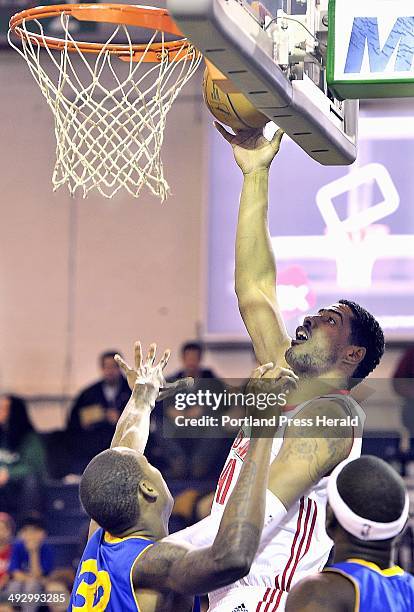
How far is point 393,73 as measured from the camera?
12.0 feet

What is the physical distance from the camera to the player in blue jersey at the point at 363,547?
2883 millimetres

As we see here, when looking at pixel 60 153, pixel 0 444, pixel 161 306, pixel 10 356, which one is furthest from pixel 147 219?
pixel 60 153

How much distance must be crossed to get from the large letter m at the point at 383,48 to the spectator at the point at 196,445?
4060mm

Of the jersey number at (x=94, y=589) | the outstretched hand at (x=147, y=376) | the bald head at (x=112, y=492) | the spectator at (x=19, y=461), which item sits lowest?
the spectator at (x=19, y=461)

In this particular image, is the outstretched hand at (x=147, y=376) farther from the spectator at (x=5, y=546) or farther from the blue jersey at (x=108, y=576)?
the spectator at (x=5, y=546)

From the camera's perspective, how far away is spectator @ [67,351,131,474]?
8.25 m

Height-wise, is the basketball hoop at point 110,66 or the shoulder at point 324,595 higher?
the basketball hoop at point 110,66

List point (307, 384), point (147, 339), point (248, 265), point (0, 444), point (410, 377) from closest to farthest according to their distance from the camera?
point (307, 384) → point (248, 265) → point (410, 377) → point (0, 444) → point (147, 339)

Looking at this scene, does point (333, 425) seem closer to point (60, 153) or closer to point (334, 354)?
point (334, 354)

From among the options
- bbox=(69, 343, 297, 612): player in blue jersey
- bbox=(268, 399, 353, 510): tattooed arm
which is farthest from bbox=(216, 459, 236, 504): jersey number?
bbox=(69, 343, 297, 612): player in blue jersey

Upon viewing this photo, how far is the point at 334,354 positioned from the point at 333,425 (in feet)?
1.24

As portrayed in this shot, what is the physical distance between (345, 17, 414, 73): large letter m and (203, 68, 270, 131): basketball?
49cm

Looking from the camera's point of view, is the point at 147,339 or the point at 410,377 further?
the point at 147,339

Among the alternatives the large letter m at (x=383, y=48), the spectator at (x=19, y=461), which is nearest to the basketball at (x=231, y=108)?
the large letter m at (x=383, y=48)
